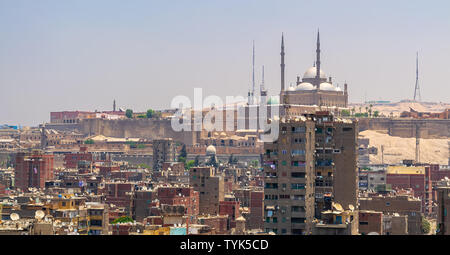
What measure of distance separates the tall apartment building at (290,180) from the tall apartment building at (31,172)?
101ft

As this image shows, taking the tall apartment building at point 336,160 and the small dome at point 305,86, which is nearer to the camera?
the tall apartment building at point 336,160

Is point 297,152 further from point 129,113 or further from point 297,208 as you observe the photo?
point 129,113

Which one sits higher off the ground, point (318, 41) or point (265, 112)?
point (318, 41)

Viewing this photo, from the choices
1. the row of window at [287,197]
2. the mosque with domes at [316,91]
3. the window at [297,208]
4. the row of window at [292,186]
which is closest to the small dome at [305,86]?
the mosque with domes at [316,91]

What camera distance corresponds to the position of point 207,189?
46312 millimetres

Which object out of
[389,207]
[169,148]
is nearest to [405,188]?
[389,207]

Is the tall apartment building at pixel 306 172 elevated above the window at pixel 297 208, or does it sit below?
above

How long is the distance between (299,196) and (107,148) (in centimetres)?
8686

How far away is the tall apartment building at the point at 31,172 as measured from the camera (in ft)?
197

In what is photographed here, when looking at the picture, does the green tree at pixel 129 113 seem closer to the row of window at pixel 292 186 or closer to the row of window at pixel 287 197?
the row of window at pixel 292 186

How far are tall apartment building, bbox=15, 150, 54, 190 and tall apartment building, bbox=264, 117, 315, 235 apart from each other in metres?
30.9

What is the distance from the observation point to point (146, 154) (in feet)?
355
